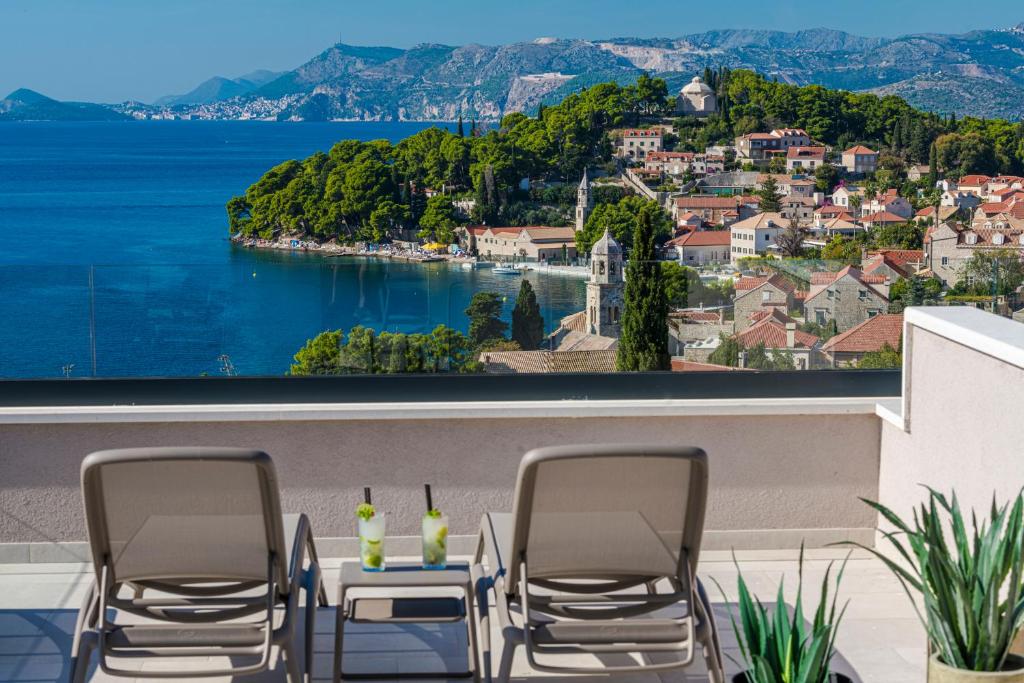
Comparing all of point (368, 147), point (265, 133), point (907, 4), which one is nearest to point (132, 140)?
point (265, 133)

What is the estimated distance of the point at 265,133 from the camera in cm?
16238

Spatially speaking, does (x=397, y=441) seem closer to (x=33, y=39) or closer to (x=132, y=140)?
(x=33, y=39)

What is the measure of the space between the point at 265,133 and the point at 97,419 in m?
165

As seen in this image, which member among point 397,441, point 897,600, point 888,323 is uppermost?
point 888,323

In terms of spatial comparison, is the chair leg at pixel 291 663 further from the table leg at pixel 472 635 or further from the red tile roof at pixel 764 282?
the red tile roof at pixel 764 282

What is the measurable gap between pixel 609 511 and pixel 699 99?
370 feet

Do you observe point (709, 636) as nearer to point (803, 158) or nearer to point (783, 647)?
point (783, 647)

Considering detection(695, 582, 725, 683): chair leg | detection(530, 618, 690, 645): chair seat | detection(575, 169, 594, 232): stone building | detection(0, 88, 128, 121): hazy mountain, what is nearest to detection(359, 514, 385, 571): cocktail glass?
detection(530, 618, 690, 645): chair seat

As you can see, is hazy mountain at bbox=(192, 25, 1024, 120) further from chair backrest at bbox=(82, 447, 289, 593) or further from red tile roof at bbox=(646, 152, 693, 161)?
chair backrest at bbox=(82, 447, 289, 593)

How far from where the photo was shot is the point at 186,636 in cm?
228

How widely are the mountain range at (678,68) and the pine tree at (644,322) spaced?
108m

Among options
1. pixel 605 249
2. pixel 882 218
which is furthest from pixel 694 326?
pixel 882 218

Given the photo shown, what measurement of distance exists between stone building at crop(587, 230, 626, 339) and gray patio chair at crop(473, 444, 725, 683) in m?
2.15

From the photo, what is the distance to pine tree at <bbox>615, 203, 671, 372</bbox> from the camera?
440 cm
